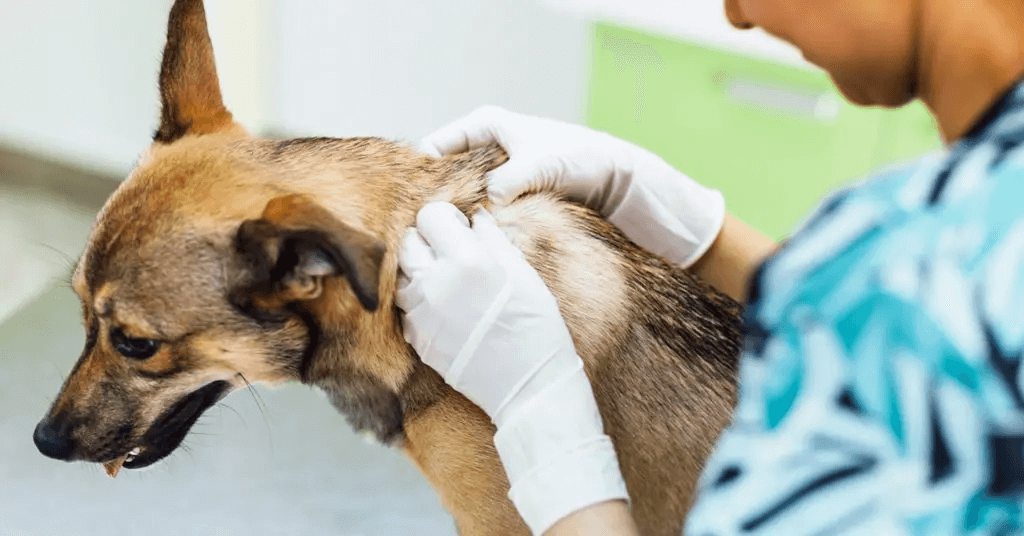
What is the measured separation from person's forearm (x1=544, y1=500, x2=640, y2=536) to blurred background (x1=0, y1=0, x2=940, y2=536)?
29.7 inches

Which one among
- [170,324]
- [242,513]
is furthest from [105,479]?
[170,324]

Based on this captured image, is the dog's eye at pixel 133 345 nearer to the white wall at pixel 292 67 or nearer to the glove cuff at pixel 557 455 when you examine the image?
the glove cuff at pixel 557 455

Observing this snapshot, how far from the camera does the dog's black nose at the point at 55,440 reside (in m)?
1.29

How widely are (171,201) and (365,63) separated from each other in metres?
1.85

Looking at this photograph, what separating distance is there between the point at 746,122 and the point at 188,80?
1.28 meters

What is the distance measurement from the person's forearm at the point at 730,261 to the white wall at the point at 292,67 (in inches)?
50.8

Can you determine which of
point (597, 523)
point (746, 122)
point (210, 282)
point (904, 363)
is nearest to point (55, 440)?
point (210, 282)

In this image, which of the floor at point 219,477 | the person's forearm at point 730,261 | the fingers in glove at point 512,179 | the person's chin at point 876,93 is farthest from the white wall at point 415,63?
the person's chin at point 876,93

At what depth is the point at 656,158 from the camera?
1497 mm

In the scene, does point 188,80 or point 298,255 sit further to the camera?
point 188,80

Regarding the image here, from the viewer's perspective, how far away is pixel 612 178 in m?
1.45

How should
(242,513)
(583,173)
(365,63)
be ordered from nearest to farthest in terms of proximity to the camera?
(583,173), (242,513), (365,63)

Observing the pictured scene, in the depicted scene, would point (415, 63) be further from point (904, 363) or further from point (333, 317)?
point (904, 363)

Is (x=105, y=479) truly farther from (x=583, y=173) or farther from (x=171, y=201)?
(x=583, y=173)
